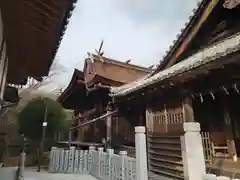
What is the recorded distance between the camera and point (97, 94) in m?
12.5

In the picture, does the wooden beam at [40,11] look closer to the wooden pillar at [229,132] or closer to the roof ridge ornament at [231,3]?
the roof ridge ornament at [231,3]

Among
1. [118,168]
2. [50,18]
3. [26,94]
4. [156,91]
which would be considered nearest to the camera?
[50,18]

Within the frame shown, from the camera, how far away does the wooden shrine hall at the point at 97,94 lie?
10.8 metres

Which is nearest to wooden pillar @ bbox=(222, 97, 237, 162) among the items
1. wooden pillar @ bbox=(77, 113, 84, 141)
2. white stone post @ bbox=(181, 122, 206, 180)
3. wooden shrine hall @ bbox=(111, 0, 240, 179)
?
wooden shrine hall @ bbox=(111, 0, 240, 179)

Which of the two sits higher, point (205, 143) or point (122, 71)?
point (122, 71)

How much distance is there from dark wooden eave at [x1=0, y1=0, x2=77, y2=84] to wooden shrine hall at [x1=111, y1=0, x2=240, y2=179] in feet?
8.53

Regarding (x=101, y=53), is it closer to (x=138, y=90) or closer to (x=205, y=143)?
(x=138, y=90)

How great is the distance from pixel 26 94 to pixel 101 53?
16370mm

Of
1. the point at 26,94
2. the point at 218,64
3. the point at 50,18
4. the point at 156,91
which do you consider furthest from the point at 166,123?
the point at 26,94

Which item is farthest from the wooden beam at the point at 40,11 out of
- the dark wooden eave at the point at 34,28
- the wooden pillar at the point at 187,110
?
the wooden pillar at the point at 187,110

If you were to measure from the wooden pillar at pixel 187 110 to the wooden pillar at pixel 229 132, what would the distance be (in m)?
1.13

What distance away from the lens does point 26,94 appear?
27.7m

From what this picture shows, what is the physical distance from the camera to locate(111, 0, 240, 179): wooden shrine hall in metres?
4.97

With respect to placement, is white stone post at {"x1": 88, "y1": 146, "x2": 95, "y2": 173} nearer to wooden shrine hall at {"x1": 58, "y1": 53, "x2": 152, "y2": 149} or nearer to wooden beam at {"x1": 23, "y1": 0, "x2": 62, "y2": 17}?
wooden shrine hall at {"x1": 58, "y1": 53, "x2": 152, "y2": 149}
